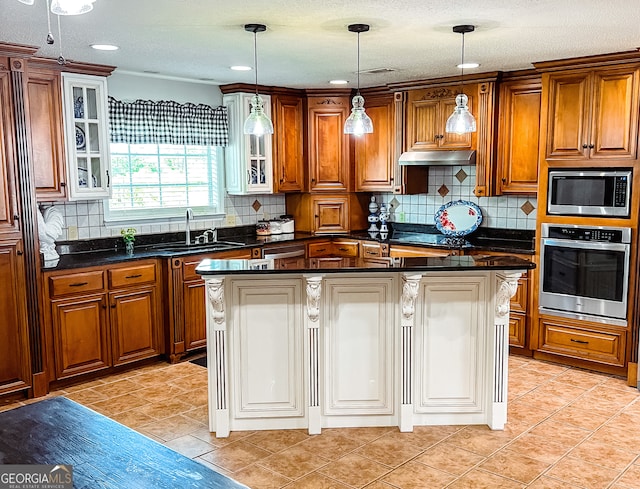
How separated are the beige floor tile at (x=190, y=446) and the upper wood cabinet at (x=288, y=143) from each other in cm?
317

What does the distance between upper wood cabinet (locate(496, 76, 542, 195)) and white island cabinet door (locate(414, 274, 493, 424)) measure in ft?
6.38

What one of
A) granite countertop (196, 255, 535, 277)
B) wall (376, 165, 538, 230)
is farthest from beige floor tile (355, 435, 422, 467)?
wall (376, 165, 538, 230)

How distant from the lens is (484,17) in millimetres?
3328

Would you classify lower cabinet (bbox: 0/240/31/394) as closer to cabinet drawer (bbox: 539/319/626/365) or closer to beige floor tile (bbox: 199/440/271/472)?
beige floor tile (bbox: 199/440/271/472)

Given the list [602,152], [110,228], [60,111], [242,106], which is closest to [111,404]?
[110,228]

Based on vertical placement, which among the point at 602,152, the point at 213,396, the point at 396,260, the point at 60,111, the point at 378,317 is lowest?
the point at 213,396

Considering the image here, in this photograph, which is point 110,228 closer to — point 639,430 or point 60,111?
point 60,111

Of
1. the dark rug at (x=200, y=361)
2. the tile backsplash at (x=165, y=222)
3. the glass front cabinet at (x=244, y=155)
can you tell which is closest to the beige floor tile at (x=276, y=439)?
the dark rug at (x=200, y=361)

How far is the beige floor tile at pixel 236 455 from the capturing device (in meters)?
3.23

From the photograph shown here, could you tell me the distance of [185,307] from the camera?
507cm

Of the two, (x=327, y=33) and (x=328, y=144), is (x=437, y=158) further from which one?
(x=327, y=33)

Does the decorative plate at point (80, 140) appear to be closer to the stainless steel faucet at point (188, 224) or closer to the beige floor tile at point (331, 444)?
the stainless steel faucet at point (188, 224)

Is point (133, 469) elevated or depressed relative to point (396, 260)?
depressed

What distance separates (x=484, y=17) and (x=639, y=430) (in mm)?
2634
